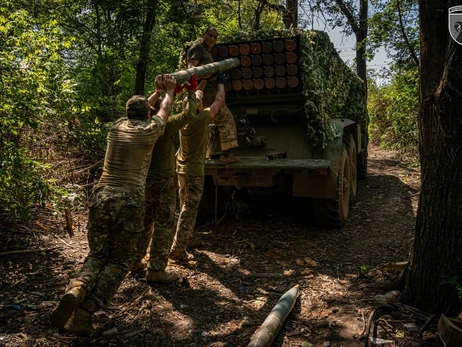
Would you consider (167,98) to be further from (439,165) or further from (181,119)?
(439,165)

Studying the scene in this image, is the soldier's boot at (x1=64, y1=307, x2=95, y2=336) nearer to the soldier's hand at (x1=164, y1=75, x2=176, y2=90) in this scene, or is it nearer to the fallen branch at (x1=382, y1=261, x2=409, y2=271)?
the soldier's hand at (x1=164, y1=75, x2=176, y2=90)

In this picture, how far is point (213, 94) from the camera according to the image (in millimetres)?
5945

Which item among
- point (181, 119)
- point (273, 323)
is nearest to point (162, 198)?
point (181, 119)

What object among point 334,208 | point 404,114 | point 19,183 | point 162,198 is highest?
point 404,114

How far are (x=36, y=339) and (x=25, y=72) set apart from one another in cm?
288

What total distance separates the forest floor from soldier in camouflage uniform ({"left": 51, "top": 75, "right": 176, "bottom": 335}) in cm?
47

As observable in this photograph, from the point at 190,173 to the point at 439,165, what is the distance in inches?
108

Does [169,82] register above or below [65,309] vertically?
above

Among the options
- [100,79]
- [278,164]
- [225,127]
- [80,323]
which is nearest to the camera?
[80,323]

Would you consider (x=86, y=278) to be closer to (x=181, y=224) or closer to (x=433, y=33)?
(x=181, y=224)

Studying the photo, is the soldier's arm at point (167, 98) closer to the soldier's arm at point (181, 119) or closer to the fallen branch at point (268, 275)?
the soldier's arm at point (181, 119)

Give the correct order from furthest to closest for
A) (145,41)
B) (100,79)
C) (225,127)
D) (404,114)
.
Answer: (404,114), (100,79), (145,41), (225,127)

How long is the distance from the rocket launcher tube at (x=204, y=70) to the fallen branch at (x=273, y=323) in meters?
2.37

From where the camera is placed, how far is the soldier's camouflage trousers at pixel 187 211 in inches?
194
